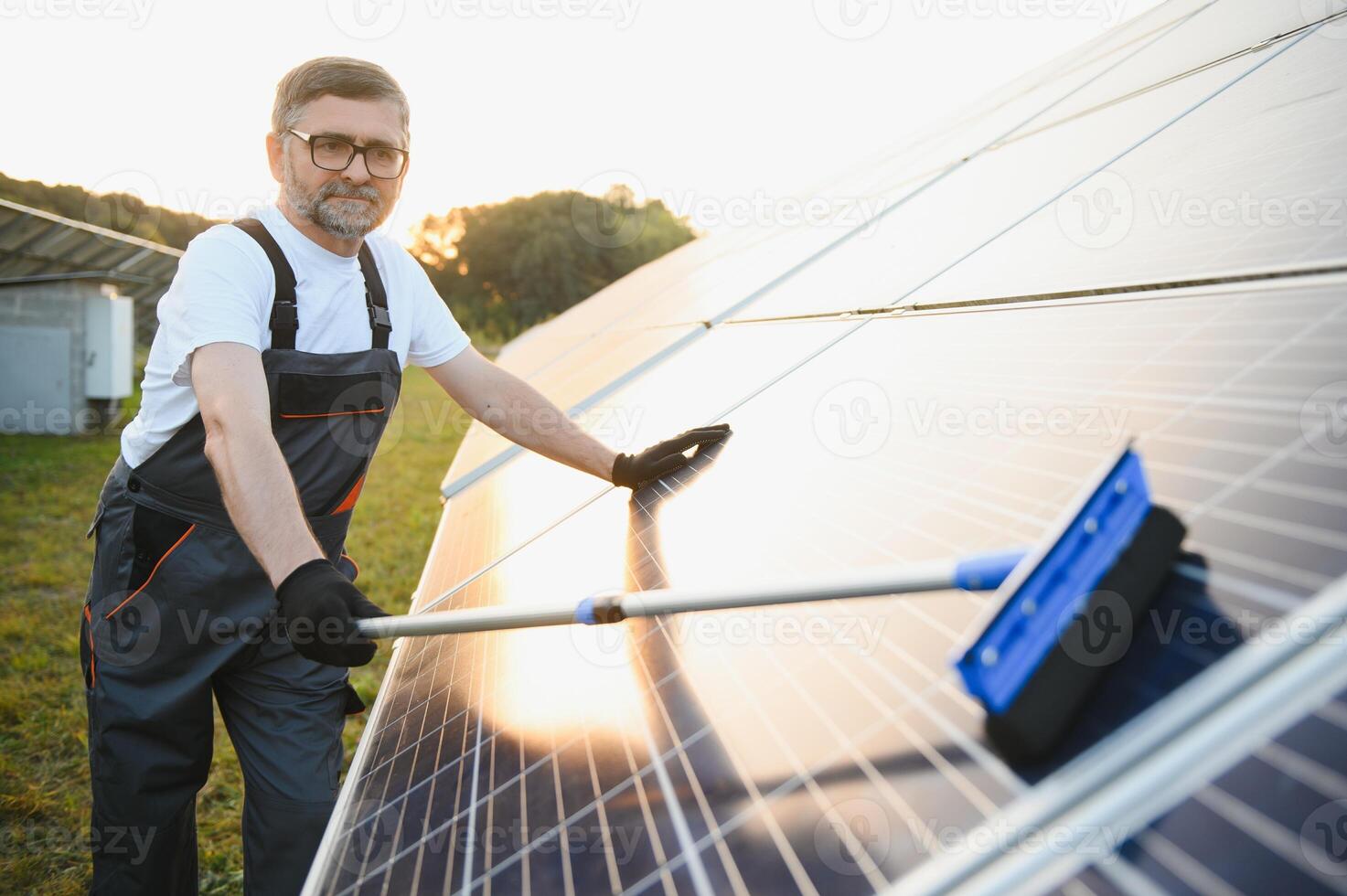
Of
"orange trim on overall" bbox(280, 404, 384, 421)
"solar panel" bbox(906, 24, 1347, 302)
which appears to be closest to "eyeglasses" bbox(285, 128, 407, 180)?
"orange trim on overall" bbox(280, 404, 384, 421)

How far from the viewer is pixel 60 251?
12023mm

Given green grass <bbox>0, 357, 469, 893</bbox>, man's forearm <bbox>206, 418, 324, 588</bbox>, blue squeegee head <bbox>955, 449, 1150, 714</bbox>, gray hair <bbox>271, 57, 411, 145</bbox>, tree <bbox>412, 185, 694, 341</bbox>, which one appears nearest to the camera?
blue squeegee head <bbox>955, 449, 1150, 714</bbox>

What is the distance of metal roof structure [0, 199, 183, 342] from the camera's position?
10695 millimetres

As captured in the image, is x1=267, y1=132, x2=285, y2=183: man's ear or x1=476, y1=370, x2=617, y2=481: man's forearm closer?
x1=267, y1=132, x2=285, y2=183: man's ear

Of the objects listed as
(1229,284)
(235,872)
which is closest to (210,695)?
(235,872)

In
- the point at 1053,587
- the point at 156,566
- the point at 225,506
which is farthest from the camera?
the point at 156,566

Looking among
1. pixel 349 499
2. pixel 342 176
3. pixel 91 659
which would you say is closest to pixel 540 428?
pixel 349 499

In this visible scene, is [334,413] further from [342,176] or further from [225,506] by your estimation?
[342,176]

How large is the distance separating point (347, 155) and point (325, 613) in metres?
1.33

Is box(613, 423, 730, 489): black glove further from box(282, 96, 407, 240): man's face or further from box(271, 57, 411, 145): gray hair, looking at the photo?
box(271, 57, 411, 145): gray hair

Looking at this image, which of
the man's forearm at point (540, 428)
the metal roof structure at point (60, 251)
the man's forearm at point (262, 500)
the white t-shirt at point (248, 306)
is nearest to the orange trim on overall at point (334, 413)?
the white t-shirt at point (248, 306)

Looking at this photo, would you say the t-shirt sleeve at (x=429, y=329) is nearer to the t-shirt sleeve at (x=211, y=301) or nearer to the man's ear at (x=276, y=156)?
the man's ear at (x=276, y=156)

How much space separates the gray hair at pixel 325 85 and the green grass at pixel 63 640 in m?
2.70

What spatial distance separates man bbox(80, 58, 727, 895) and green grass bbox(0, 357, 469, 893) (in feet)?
3.84
